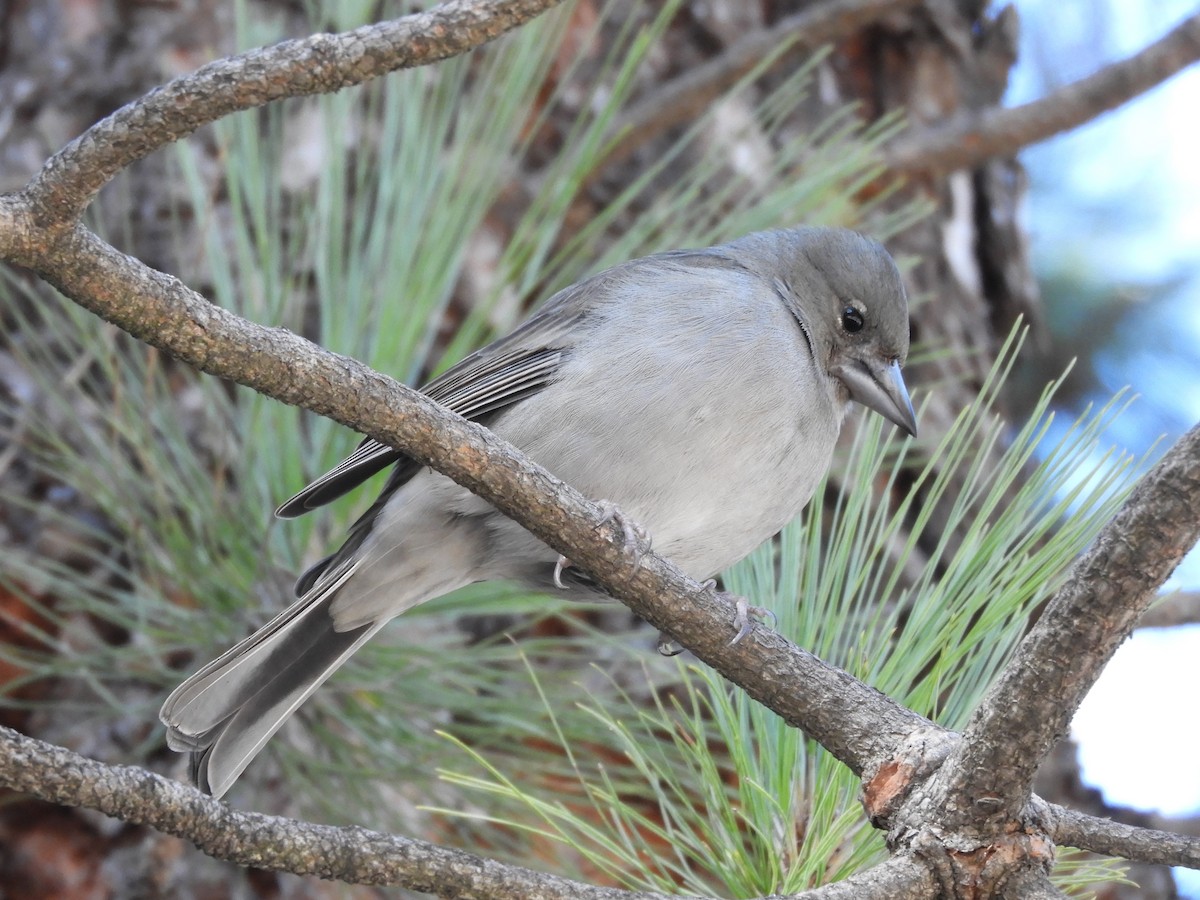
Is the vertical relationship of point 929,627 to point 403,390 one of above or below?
above

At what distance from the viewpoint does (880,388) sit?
2.84 m

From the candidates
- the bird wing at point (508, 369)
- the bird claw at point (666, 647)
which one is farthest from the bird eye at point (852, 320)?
the bird claw at point (666, 647)

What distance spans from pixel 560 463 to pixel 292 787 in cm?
98

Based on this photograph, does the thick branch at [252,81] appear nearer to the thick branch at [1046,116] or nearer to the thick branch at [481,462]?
the thick branch at [481,462]

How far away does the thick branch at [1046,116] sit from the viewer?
316 centimetres

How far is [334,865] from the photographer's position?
1.29 m

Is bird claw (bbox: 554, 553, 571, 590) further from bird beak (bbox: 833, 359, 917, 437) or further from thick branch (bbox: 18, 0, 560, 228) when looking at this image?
thick branch (bbox: 18, 0, 560, 228)

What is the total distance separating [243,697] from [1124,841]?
156cm

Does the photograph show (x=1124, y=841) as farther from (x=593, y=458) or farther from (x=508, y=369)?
(x=508, y=369)

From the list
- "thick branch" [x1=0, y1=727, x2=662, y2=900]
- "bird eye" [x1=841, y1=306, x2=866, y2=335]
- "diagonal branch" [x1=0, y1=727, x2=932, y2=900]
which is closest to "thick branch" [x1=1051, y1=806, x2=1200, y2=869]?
"diagonal branch" [x1=0, y1=727, x2=932, y2=900]

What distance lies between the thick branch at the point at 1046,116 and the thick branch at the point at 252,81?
2313 mm

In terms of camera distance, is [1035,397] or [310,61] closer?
[310,61]

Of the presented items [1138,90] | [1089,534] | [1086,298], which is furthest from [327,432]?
[1086,298]

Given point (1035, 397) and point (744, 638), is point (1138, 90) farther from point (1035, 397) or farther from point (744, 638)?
point (744, 638)
